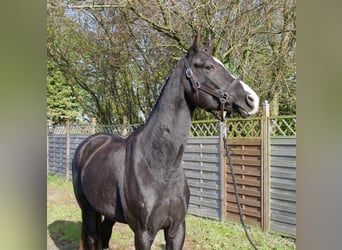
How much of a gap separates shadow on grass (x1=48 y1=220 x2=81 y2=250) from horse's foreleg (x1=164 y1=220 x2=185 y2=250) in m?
0.48

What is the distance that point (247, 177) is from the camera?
1.55 m

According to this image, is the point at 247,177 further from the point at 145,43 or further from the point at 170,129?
the point at 145,43

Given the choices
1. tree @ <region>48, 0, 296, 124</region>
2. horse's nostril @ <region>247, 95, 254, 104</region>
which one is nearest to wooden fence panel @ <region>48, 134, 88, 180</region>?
tree @ <region>48, 0, 296, 124</region>

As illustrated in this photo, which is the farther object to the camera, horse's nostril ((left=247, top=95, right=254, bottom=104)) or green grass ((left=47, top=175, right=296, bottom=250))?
green grass ((left=47, top=175, right=296, bottom=250))

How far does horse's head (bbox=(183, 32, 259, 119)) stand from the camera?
122 centimetres

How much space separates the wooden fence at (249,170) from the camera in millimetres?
1522

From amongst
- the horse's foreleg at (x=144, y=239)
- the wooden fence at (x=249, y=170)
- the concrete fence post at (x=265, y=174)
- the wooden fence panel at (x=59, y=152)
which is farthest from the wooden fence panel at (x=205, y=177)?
the wooden fence panel at (x=59, y=152)

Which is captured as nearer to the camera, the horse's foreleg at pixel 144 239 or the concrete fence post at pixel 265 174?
the horse's foreleg at pixel 144 239

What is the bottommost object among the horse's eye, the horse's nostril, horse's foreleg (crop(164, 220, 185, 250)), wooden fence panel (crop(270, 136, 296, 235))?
horse's foreleg (crop(164, 220, 185, 250))

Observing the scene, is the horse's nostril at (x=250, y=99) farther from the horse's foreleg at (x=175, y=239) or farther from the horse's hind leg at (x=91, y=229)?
the horse's hind leg at (x=91, y=229)

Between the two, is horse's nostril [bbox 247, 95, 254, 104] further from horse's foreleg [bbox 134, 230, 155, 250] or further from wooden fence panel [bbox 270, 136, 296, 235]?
horse's foreleg [bbox 134, 230, 155, 250]

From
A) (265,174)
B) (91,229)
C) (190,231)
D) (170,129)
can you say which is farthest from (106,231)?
(265,174)

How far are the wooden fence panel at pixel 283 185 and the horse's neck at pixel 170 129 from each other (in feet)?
1.63

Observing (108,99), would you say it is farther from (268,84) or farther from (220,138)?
(268,84)
